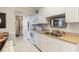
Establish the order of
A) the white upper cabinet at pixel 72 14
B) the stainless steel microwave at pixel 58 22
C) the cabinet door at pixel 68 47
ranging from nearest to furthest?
the cabinet door at pixel 68 47 < the white upper cabinet at pixel 72 14 < the stainless steel microwave at pixel 58 22

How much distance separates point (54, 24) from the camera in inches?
171

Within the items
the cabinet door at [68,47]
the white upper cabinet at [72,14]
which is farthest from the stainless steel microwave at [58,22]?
the cabinet door at [68,47]

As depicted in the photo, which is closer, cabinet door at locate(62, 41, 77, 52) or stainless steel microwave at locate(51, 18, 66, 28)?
cabinet door at locate(62, 41, 77, 52)

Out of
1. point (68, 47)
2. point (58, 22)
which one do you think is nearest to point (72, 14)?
point (68, 47)

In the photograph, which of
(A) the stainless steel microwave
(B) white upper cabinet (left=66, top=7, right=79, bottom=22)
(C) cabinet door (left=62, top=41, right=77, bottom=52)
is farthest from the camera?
(A) the stainless steel microwave

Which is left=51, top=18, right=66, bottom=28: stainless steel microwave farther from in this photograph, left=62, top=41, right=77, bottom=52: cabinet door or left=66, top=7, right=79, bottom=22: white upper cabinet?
left=62, top=41, right=77, bottom=52: cabinet door

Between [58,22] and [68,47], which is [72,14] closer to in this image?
[68,47]

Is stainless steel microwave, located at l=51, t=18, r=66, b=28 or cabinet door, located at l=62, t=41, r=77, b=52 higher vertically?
stainless steel microwave, located at l=51, t=18, r=66, b=28

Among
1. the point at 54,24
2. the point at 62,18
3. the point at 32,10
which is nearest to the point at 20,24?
the point at 32,10

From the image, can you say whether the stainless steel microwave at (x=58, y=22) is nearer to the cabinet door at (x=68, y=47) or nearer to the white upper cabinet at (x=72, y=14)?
the white upper cabinet at (x=72, y=14)

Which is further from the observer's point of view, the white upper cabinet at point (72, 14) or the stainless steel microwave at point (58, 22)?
the stainless steel microwave at point (58, 22)

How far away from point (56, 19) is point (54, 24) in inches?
11.0

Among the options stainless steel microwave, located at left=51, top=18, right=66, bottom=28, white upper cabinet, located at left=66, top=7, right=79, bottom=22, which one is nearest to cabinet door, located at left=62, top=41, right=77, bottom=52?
white upper cabinet, located at left=66, top=7, right=79, bottom=22

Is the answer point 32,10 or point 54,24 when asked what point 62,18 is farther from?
point 32,10
